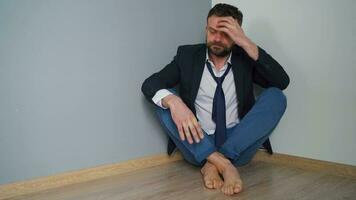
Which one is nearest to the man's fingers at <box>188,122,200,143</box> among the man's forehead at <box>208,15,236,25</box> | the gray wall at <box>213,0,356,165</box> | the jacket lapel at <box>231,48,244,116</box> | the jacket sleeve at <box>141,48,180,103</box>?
the jacket sleeve at <box>141,48,180,103</box>

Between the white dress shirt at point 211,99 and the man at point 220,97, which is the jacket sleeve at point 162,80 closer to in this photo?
the man at point 220,97

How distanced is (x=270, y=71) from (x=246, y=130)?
27cm

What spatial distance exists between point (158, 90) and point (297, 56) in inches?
26.5

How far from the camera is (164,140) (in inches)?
62.5

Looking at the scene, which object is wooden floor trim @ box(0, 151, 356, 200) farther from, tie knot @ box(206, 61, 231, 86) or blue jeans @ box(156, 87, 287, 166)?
tie knot @ box(206, 61, 231, 86)

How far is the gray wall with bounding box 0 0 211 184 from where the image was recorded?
107 cm

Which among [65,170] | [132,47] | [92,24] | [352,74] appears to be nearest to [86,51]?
[92,24]

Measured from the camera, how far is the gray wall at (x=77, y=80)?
1.07m

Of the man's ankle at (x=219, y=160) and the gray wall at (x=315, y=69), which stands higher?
the gray wall at (x=315, y=69)

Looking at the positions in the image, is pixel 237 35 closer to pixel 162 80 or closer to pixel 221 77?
pixel 221 77

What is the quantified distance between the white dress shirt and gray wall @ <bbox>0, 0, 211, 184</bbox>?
232mm

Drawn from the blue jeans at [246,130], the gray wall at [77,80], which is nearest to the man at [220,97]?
the blue jeans at [246,130]

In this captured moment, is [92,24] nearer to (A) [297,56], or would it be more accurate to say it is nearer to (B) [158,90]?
(B) [158,90]

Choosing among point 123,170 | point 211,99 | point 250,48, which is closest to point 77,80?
point 123,170
